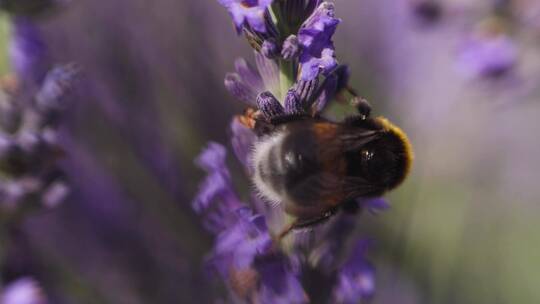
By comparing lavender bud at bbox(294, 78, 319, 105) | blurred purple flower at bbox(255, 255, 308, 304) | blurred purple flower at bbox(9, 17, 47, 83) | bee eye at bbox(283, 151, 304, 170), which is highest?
blurred purple flower at bbox(9, 17, 47, 83)

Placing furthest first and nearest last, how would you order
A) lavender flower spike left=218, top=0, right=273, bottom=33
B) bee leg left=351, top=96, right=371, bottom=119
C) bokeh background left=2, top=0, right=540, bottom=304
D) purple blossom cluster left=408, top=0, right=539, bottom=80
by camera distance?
purple blossom cluster left=408, top=0, right=539, bottom=80 < bokeh background left=2, top=0, right=540, bottom=304 < bee leg left=351, top=96, right=371, bottom=119 < lavender flower spike left=218, top=0, right=273, bottom=33

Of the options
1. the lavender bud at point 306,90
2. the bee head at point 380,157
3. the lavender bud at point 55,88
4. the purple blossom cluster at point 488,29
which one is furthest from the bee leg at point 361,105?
the purple blossom cluster at point 488,29

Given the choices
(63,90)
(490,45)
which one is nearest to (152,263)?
(63,90)

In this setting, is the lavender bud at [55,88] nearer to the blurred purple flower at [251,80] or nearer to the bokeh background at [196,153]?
the bokeh background at [196,153]

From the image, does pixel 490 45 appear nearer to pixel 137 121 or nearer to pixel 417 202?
pixel 417 202

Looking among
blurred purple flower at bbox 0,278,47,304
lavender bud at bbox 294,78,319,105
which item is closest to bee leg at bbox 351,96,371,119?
lavender bud at bbox 294,78,319,105

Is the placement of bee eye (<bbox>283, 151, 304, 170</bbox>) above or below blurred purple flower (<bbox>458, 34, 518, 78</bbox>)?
Answer: above

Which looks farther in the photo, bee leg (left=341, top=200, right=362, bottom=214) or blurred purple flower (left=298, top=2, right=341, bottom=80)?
bee leg (left=341, top=200, right=362, bottom=214)

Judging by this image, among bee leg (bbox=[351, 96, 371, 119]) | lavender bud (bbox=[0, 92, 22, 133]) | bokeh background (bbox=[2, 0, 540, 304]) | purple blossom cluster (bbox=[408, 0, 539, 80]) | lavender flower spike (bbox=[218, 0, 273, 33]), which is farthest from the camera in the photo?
purple blossom cluster (bbox=[408, 0, 539, 80])

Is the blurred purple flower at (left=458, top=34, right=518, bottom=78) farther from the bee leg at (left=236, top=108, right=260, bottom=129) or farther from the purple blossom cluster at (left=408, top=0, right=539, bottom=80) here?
the bee leg at (left=236, top=108, right=260, bottom=129)
